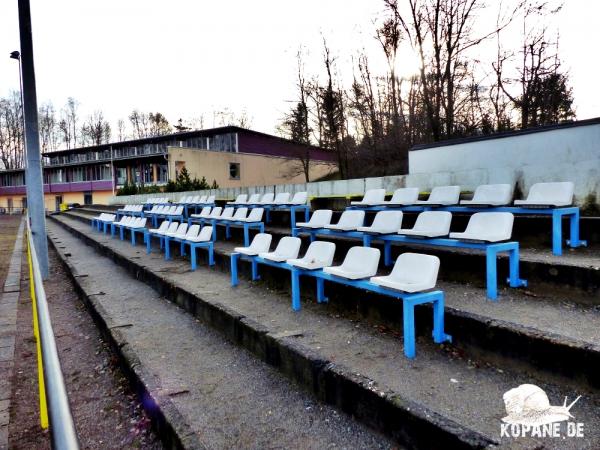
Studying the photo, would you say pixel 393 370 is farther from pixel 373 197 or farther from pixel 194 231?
pixel 194 231

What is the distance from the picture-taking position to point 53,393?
98 centimetres

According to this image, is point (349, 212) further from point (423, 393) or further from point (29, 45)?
point (29, 45)

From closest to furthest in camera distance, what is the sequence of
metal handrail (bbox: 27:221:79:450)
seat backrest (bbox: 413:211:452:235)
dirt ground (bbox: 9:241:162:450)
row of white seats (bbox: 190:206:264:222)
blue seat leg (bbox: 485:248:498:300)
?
1. metal handrail (bbox: 27:221:79:450)
2. dirt ground (bbox: 9:241:162:450)
3. blue seat leg (bbox: 485:248:498:300)
4. seat backrest (bbox: 413:211:452:235)
5. row of white seats (bbox: 190:206:264:222)

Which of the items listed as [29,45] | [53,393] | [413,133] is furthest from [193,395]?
[413,133]

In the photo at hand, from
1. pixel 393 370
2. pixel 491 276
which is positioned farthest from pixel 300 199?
pixel 393 370

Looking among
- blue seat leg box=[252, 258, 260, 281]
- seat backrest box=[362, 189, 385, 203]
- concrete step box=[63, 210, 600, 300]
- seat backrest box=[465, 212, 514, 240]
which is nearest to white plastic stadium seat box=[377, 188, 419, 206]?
seat backrest box=[362, 189, 385, 203]

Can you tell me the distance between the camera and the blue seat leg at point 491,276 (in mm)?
3648

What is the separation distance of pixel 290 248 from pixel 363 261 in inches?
59.6

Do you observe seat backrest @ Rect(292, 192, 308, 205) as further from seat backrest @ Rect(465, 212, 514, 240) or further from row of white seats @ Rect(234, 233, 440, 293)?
seat backrest @ Rect(465, 212, 514, 240)

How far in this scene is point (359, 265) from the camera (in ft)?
13.4

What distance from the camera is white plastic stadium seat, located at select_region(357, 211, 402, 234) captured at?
196 inches

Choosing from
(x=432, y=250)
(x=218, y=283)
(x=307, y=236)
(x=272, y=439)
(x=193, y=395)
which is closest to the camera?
(x=272, y=439)

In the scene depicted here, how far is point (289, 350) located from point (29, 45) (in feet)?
26.4

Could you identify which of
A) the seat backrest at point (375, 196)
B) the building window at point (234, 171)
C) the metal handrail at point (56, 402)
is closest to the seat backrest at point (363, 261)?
the metal handrail at point (56, 402)
